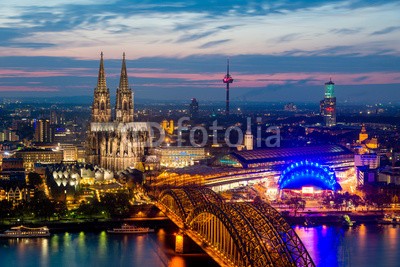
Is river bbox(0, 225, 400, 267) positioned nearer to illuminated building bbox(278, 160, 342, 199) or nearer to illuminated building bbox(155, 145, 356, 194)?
illuminated building bbox(278, 160, 342, 199)

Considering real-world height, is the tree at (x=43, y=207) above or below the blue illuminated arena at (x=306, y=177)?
below

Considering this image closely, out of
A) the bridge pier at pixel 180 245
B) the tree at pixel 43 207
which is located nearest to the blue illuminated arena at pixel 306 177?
the tree at pixel 43 207

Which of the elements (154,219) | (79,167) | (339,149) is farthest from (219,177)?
(339,149)

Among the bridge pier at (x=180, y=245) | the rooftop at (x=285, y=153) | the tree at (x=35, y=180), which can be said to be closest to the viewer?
the bridge pier at (x=180, y=245)

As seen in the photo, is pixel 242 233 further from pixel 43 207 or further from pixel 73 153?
pixel 73 153

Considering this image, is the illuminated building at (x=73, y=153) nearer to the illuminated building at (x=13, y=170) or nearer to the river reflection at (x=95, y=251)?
the illuminated building at (x=13, y=170)

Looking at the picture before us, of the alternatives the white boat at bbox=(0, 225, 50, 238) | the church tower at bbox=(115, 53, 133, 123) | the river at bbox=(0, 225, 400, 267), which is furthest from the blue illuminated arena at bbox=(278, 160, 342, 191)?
the white boat at bbox=(0, 225, 50, 238)
